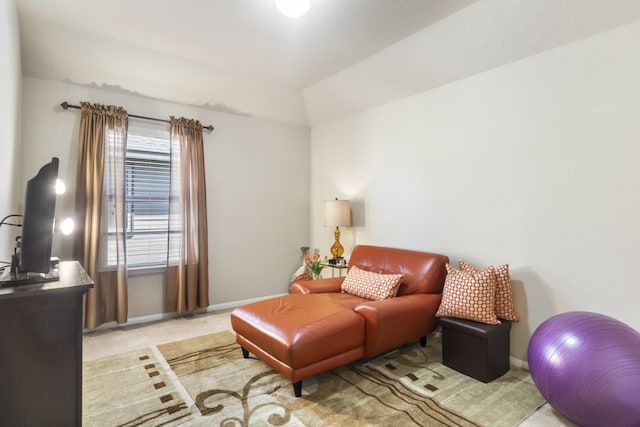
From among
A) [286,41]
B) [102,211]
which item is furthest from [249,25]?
[102,211]

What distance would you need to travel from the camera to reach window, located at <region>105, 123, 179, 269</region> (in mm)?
3621

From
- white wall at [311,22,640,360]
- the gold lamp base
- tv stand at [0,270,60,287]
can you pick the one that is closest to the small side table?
the gold lamp base

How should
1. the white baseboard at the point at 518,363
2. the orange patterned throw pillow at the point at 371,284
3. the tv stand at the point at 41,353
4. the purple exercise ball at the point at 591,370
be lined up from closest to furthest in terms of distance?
1. the tv stand at the point at 41,353
2. the purple exercise ball at the point at 591,370
3. the white baseboard at the point at 518,363
4. the orange patterned throw pillow at the point at 371,284

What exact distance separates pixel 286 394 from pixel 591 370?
1777mm

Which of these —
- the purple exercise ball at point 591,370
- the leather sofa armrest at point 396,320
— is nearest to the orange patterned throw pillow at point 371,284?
the leather sofa armrest at point 396,320

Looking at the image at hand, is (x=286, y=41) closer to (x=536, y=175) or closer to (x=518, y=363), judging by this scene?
(x=536, y=175)

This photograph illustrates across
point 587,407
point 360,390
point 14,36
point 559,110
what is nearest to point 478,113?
point 559,110

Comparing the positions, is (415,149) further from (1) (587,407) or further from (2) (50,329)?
(2) (50,329)

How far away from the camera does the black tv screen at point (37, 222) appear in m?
1.47

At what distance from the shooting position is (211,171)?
13.6 feet

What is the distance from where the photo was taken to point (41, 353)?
4.31 feet

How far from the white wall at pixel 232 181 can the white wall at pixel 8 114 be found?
35 cm

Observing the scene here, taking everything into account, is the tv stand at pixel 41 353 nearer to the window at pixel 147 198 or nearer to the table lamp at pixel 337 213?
the window at pixel 147 198

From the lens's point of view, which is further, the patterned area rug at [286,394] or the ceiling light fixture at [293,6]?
the ceiling light fixture at [293,6]
